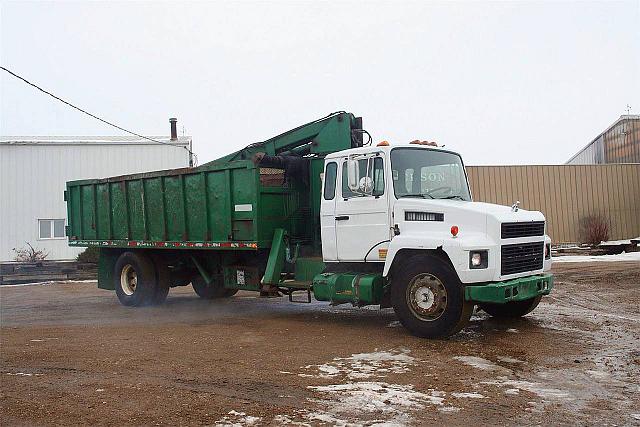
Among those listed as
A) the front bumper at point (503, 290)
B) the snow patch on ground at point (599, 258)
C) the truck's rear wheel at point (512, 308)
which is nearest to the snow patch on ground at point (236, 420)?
the front bumper at point (503, 290)

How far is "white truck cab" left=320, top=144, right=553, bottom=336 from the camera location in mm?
8094

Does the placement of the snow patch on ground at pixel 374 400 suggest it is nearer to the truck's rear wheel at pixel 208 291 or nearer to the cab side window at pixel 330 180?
the cab side window at pixel 330 180

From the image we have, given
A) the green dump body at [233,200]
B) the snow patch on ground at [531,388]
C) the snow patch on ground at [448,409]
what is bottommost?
the snow patch on ground at [531,388]

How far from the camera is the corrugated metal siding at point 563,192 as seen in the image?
88.0 ft

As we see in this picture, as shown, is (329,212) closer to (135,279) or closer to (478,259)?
(478,259)

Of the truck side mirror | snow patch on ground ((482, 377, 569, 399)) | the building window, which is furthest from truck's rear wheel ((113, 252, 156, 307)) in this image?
the building window

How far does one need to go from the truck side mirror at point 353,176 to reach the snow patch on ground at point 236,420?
4310 millimetres

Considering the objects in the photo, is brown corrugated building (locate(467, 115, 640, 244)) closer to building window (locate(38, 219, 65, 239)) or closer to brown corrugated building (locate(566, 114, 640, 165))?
brown corrugated building (locate(566, 114, 640, 165))

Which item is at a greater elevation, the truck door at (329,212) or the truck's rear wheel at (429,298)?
the truck door at (329,212)

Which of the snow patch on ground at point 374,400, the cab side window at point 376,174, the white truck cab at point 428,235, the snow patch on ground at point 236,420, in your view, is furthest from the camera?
the cab side window at point 376,174

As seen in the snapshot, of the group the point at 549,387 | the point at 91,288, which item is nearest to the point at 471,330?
the point at 549,387

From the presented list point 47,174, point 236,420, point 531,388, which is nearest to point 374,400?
point 236,420

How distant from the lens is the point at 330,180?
9.64 metres

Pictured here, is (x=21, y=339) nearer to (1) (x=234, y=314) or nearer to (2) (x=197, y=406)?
(1) (x=234, y=314)
